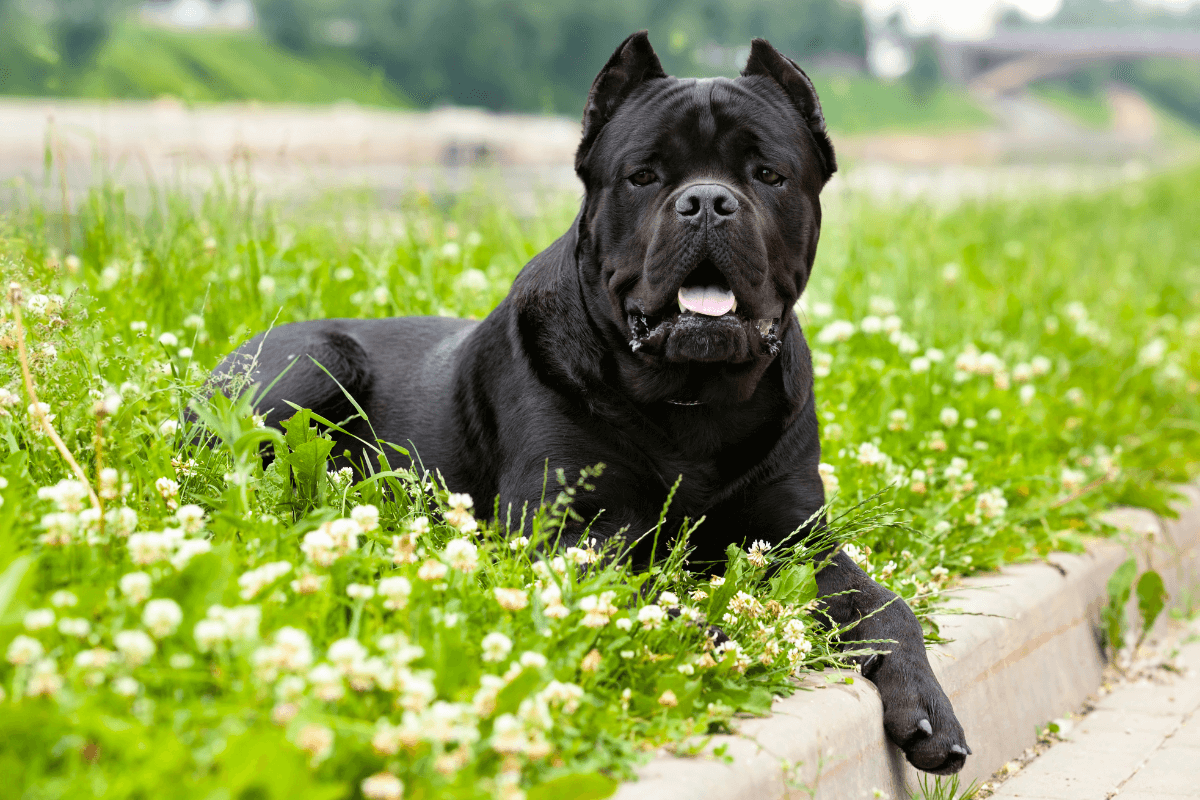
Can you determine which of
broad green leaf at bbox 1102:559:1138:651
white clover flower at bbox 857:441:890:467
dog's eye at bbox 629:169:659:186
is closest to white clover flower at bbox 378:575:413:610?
dog's eye at bbox 629:169:659:186

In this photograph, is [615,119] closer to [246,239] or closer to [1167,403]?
[246,239]

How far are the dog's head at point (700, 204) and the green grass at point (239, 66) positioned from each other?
123 ft

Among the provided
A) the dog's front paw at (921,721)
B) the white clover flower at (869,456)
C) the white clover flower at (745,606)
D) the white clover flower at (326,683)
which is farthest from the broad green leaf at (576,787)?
the white clover flower at (869,456)

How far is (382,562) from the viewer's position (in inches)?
91.8

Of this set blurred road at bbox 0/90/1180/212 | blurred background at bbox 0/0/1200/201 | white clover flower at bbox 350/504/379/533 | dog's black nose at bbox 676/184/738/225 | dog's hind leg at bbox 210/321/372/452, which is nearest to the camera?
white clover flower at bbox 350/504/379/533

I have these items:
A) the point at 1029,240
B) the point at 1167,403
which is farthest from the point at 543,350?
the point at 1029,240

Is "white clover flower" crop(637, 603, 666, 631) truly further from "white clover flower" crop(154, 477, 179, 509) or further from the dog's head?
"white clover flower" crop(154, 477, 179, 509)

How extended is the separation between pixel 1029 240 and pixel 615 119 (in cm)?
779

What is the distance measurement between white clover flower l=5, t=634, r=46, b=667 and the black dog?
1251 mm

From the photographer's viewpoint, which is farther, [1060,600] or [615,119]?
[1060,600]

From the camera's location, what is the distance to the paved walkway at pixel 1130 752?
277 centimetres

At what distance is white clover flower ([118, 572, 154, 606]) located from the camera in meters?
1.77

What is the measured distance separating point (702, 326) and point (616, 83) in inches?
29.5

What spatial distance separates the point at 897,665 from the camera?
8.34 ft
